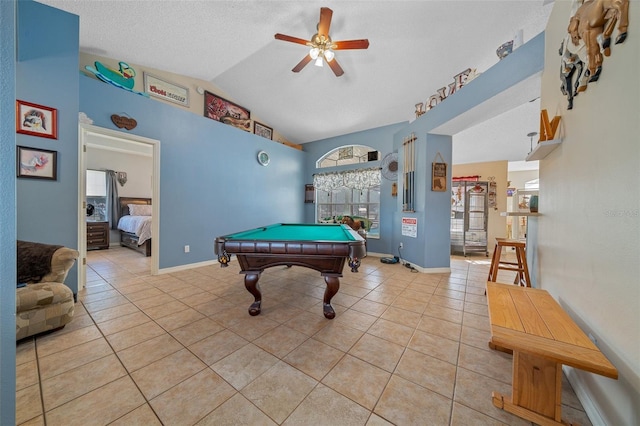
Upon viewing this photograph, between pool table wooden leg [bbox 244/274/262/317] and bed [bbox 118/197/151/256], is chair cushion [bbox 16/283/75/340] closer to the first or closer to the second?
pool table wooden leg [bbox 244/274/262/317]

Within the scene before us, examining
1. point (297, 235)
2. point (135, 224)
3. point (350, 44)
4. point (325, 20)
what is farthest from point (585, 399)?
point (135, 224)

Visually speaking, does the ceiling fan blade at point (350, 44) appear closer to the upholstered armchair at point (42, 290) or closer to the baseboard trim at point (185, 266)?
the upholstered armchair at point (42, 290)

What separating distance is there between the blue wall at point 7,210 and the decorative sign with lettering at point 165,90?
366 cm

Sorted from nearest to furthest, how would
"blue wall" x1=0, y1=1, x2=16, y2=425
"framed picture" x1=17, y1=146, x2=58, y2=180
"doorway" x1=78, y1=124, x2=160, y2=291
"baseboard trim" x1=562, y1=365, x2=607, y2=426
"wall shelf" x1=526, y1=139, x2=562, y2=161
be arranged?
"blue wall" x1=0, y1=1, x2=16, y2=425
"baseboard trim" x1=562, y1=365, x2=607, y2=426
"wall shelf" x1=526, y1=139, x2=562, y2=161
"framed picture" x1=17, y1=146, x2=58, y2=180
"doorway" x1=78, y1=124, x2=160, y2=291

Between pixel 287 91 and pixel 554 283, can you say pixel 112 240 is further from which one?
pixel 554 283

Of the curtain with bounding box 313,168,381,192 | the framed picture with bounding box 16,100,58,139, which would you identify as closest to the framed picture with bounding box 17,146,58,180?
the framed picture with bounding box 16,100,58,139

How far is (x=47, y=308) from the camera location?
1.75 m

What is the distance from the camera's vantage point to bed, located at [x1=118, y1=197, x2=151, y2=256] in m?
4.77

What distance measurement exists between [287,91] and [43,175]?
3.54 metres

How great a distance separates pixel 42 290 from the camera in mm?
1762

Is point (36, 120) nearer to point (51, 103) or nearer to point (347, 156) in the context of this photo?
point (51, 103)

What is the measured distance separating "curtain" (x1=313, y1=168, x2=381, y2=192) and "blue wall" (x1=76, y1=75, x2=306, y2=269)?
1.29 m

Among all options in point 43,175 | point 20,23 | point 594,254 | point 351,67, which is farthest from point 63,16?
point 594,254

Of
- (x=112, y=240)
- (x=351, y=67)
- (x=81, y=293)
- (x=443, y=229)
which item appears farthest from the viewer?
(x=112, y=240)
